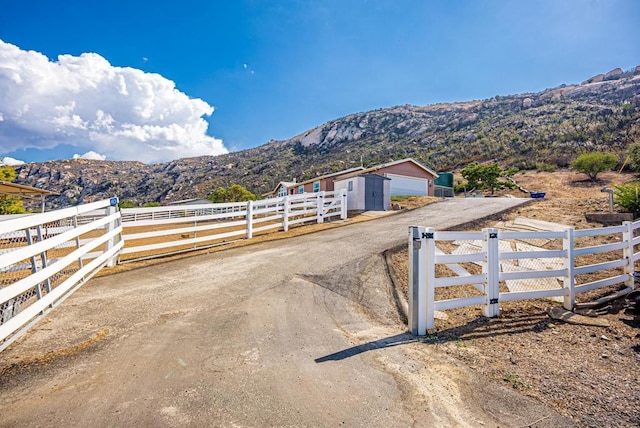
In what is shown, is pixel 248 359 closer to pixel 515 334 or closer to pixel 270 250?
pixel 515 334

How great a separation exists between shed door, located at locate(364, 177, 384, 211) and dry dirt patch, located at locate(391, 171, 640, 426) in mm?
13048

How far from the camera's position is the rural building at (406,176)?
2669 centimetres

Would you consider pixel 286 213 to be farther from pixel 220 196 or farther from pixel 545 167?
pixel 545 167

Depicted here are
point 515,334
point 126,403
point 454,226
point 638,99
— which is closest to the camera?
point 126,403

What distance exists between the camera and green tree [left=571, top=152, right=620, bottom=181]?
89.5ft

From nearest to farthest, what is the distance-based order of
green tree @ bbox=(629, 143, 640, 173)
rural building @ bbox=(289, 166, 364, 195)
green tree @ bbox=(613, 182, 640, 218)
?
green tree @ bbox=(613, 182, 640, 218)
green tree @ bbox=(629, 143, 640, 173)
rural building @ bbox=(289, 166, 364, 195)

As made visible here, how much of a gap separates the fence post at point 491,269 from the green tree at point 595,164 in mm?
31769

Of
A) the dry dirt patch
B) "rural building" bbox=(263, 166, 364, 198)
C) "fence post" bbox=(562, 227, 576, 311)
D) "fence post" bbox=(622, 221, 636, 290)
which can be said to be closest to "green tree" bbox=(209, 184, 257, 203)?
"rural building" bbox=(263, 166, 364, 198)

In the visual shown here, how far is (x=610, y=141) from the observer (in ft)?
115

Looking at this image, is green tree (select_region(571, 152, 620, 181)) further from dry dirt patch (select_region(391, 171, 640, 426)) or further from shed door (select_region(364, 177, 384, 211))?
dry dirt patch (select_region(391, 171, 640, 426))

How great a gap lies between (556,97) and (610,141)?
40.1 metres

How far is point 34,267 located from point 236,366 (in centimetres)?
260

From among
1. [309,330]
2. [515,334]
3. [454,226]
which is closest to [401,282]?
[515,334]

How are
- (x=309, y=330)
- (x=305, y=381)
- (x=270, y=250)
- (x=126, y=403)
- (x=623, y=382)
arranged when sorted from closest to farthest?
(x=126, y=403) → (x=305, y=381) → (x=623, y=382) → (x=309, y=330) → (x=270, y=250)
